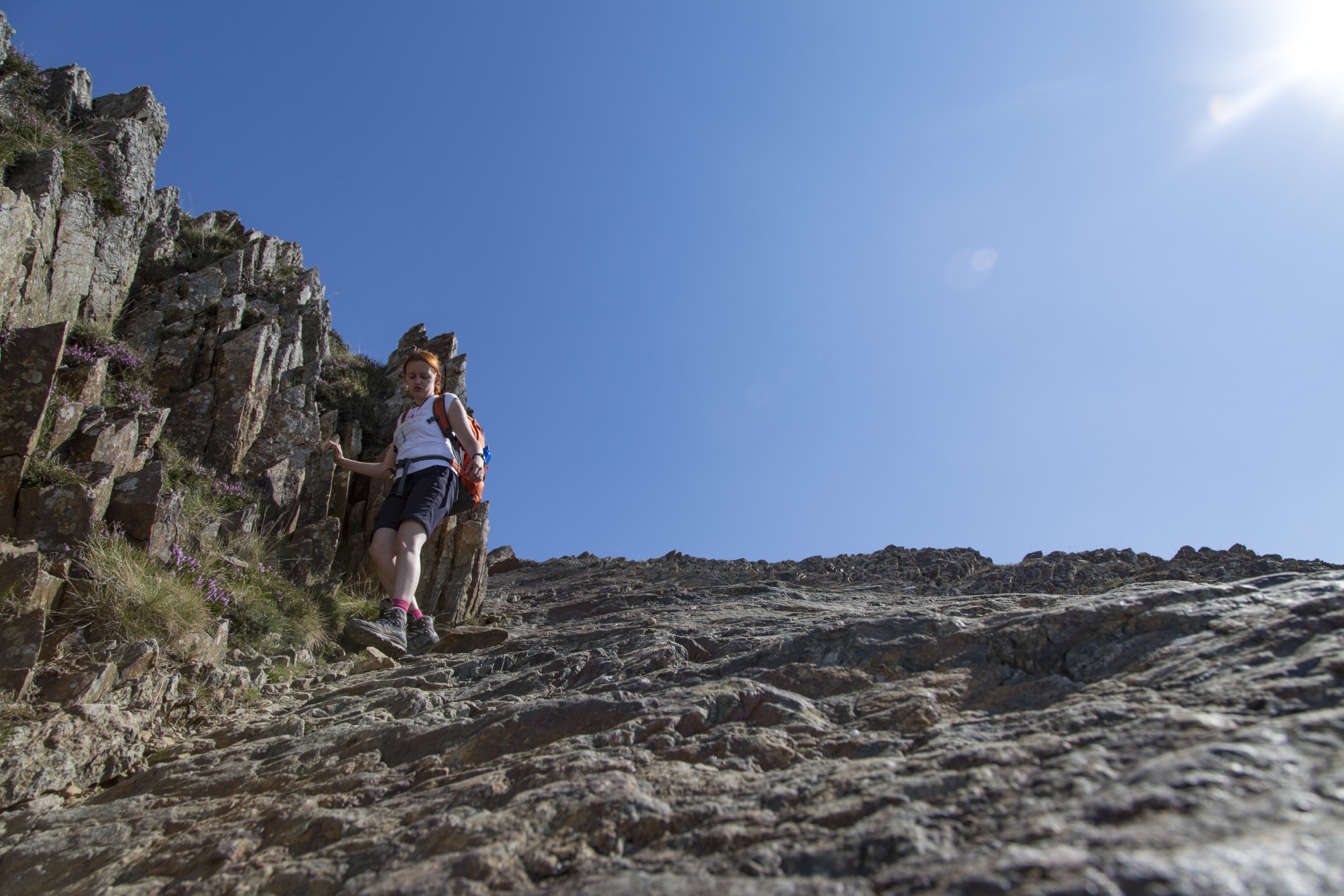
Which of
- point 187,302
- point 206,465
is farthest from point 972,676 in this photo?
point 187,302

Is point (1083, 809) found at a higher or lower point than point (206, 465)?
lower

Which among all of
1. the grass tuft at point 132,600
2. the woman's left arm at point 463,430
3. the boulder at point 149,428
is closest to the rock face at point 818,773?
the grass tuft at point 132,600

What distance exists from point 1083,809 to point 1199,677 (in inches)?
42.8

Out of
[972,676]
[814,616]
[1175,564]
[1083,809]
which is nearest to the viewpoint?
[1083,809]

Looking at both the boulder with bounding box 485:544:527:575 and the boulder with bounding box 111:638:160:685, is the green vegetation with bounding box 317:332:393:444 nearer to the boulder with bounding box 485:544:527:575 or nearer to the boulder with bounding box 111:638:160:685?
the boulder with bounding box 485:544:527:575

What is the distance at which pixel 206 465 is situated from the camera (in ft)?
27.8

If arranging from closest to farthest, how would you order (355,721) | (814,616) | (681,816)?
(681,816), (355,721), (814,616)

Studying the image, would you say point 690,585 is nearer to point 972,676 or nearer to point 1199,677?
point 972,676

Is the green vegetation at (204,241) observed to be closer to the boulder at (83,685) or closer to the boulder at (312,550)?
the boulder at (312,550)

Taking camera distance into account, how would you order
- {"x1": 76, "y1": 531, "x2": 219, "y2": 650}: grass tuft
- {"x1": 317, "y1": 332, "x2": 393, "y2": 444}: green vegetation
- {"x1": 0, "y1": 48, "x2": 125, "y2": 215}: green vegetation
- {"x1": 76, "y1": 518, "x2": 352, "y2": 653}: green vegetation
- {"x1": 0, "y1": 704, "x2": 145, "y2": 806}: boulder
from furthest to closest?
1. {"x1": 317, "y1": 332, "x2": 393, "y2": 444}: green vegetation
2. {"x1": 0, "y1": 48, "x2": 125, "y2": 215}: green vegetation
3. {"x1": 76, "y1": 518, "x2": 352, "y2": 653}: green vegetation
4. {"x1": 76, "y1": 531, "x2": 219, "y2": 650}: grass tuft
5. {"x1": 0, "y1": 704, "x2": 145, "y2": 806}: boulder

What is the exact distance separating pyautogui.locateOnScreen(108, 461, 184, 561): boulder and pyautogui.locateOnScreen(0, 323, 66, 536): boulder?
2.12 ft

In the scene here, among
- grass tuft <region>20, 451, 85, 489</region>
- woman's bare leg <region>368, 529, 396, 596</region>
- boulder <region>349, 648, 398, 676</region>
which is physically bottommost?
boulder <region>349, 648, 398, 676</region>

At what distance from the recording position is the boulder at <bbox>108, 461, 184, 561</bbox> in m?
6.20

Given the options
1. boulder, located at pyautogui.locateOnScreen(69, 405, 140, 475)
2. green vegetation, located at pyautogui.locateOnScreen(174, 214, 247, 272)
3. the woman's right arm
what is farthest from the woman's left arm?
green vegetation, located at pyautogui.locateOnScreen(174, 214, 247, 272)
